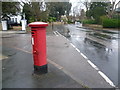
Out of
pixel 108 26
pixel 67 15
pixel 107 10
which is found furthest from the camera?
pixel 67 15

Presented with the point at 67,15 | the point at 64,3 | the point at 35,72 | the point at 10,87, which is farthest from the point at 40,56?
the point at 67,15

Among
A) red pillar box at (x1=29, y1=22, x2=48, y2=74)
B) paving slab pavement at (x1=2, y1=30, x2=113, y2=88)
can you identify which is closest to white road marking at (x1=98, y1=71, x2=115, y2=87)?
paving slab pavement at (x1=2, y1=30, x2=113, y2=88)

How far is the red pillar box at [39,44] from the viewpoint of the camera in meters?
4.57

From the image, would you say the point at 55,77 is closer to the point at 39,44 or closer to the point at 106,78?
the point at 39,44

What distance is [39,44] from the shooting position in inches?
183

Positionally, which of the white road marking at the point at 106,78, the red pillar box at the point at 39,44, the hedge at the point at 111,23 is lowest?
the white road marking at the point at 106,78

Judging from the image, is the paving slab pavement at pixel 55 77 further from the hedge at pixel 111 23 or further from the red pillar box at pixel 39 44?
the hedge at pixel 111 23

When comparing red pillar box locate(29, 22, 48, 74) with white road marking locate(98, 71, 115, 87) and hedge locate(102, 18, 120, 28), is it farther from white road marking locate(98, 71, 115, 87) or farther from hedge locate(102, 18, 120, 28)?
hedge locate(102, 18, 120, 28)

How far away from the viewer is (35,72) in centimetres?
481

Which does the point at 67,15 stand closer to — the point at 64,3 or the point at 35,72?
the point at 64,3

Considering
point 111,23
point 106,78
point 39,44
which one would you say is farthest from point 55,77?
point 111,23

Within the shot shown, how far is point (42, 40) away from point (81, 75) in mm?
1675

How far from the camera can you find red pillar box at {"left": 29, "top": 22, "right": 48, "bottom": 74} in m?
4.57

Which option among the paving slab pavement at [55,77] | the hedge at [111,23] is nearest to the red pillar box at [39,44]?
the paving slab pavement at [55,77]
